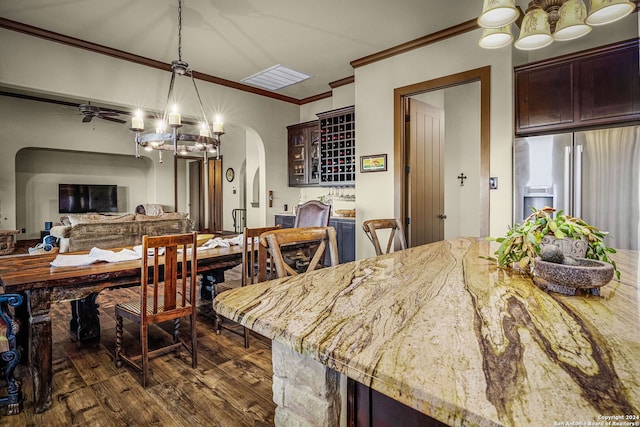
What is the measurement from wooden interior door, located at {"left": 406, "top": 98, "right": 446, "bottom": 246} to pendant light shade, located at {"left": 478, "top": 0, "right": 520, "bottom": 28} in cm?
245

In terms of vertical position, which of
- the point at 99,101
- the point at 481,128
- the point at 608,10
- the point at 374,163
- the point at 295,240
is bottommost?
the point at 295,240

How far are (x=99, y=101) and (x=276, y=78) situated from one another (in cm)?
237

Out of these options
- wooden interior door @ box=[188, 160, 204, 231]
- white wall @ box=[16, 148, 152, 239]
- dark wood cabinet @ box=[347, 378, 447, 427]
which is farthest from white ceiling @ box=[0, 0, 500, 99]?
wooden interior door @ box=[188, 160, 204, 231]

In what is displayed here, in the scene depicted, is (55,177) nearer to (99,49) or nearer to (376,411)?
(99,49)

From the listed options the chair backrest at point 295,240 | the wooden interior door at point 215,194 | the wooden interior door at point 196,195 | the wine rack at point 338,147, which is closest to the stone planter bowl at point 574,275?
the chair backrest at point 295,240

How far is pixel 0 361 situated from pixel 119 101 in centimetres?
315

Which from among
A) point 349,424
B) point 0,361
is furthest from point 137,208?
point 349,424

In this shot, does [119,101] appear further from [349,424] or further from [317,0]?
[349,424]

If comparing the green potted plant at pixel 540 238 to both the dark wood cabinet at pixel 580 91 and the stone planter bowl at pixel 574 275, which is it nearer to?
the stone planter bowl at pixel 574 275

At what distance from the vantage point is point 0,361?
2170 mm

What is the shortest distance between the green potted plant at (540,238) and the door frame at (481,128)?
7.43 ft

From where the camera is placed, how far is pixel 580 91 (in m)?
3.03

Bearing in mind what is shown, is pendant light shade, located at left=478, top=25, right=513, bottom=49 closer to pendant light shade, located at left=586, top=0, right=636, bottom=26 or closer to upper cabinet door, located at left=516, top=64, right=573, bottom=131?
pendant light shade, located at left=586, top=0, right=636, bottom=26

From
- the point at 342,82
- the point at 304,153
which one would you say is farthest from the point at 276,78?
the point at 304,153
